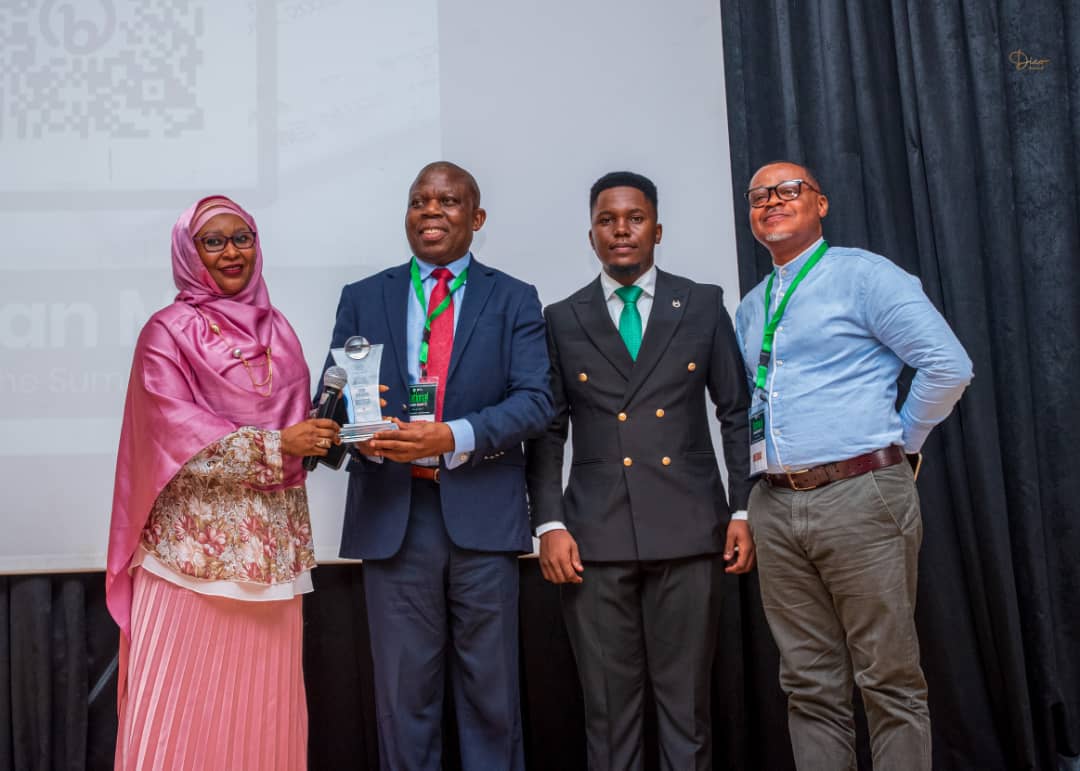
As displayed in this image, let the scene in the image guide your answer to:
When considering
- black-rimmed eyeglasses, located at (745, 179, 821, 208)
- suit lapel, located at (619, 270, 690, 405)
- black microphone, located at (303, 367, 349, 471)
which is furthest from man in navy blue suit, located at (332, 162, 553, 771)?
Answer: black-rimmed eyeglasses, located at (745, 179, 821, 208)

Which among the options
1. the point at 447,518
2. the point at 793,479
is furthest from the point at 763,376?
the point at 447,518

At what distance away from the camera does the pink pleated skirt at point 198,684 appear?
2006 mm

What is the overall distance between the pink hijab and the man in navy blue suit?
18cm

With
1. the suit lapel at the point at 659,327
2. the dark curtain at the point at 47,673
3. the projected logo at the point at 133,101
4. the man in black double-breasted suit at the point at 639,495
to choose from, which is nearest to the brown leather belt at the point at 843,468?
the man in black double-breasted suit at the point at 639,495

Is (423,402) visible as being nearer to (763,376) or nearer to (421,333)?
(421,333)

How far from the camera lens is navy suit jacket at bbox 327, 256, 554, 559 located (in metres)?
2.15

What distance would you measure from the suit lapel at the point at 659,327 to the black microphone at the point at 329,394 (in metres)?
0.71

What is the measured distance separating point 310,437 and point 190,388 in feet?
1.04

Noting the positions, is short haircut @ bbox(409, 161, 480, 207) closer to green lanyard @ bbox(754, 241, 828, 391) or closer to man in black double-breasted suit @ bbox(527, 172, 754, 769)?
man in black double-breasted suit @ bbox(527, 172, 754, 769)

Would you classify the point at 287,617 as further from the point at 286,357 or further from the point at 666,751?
the point at 666,751

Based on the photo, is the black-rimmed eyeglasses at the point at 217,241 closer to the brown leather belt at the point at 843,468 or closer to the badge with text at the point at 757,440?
the badge with text at the point at 757,440

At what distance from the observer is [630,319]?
243cm

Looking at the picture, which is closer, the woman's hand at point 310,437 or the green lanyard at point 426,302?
the woman's hand at point 310,437

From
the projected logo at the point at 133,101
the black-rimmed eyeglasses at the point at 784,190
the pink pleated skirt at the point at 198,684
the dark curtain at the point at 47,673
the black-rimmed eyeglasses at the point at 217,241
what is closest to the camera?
the pink pleated skirt at the point at 198,684
